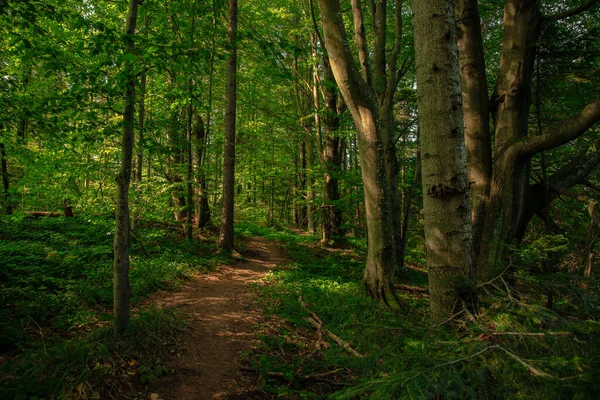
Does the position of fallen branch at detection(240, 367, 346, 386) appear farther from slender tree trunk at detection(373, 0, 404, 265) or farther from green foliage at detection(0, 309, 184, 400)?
slender tree trunk at detection(373, 0, 404, 265)

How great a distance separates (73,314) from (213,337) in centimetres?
207

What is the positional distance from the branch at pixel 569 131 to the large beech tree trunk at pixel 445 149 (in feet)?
8.57

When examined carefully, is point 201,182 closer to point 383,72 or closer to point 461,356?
point 383,72

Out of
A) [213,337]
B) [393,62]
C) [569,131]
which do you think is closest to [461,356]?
[213,337]

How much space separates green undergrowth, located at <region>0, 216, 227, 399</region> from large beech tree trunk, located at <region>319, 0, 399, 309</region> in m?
3.63

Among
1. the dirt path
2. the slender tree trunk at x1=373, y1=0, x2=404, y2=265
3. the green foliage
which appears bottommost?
the dirt path

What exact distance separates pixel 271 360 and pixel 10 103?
485cm

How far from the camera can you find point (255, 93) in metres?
13.4

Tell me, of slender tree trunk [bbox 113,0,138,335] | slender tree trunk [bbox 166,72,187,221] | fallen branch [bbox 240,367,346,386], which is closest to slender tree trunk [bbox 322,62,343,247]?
slender tree trunk [bbox 166,72,187,221]

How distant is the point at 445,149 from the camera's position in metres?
2.29

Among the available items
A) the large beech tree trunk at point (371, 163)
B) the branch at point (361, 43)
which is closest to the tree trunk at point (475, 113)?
the large beech tree trunk at point (371, 163)

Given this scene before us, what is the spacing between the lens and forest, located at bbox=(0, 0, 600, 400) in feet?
5.83

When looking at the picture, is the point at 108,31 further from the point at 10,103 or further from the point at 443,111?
the point at 443,111

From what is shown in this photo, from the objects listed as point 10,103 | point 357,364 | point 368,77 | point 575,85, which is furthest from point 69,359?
point 575,85
